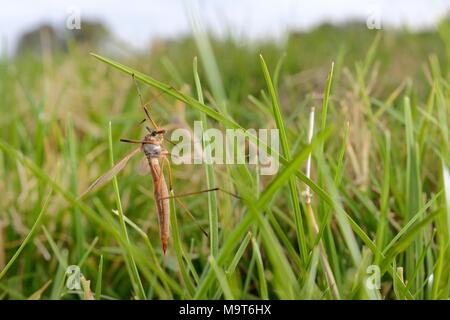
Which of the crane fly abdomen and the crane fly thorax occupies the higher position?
the crane fly thorax

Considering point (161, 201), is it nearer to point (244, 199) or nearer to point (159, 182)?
point (159, 182)

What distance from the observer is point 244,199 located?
510 millimetres

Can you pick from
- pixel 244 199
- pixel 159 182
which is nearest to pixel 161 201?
pixel 159 182

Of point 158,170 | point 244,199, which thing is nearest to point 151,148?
point 158,170

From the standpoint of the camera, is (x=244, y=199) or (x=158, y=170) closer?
(x=244, y=199)

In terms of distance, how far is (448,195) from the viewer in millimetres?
619

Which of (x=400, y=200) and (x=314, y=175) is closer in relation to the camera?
(x=400, y=200)

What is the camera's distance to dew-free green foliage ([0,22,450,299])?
62 cm

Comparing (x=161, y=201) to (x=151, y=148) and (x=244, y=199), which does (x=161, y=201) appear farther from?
(x=244, y=199)

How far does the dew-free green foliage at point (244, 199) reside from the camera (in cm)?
62

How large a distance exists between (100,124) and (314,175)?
0.96m

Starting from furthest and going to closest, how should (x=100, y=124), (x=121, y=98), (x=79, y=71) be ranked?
(x=79, y=71)
(x=121, y=98)
(x=100, y=124)
